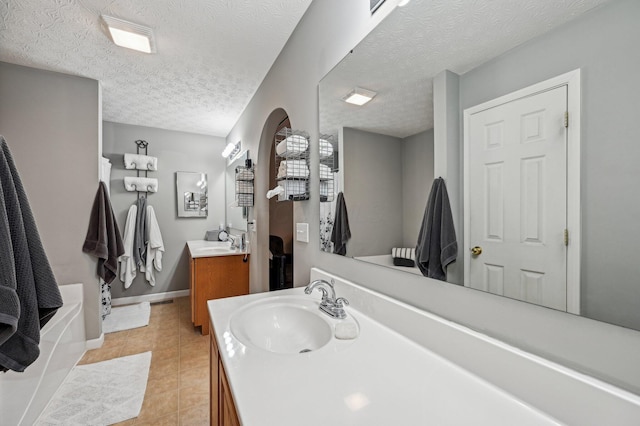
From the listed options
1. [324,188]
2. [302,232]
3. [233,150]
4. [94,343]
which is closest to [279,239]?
[302,232]

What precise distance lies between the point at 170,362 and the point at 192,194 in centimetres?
245

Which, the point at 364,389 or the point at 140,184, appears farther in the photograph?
the point at 140,184

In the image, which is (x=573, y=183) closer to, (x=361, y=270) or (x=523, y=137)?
(x=523, y=137)

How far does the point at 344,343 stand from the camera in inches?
33.2

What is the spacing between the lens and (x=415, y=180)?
2.90ft

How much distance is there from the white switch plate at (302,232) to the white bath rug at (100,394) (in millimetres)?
1496

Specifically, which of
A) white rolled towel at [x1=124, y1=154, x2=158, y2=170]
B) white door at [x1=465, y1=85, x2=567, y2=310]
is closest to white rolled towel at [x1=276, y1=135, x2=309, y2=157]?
white door at [x1=465, y1=85, x2=567, y2=310]

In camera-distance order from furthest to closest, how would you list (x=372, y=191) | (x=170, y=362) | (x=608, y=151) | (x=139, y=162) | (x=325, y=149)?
(x=139, y=162) → (x=170, y=362) → (x=325, y=149) → (x=372, y=191) → (x=608, y=151)

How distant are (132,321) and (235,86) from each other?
9.38 ft

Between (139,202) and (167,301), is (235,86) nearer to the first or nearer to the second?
(139,202)

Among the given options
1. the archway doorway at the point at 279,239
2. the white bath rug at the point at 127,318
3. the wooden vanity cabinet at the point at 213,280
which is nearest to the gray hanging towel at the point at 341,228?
the archway doorway at the point at 279,239

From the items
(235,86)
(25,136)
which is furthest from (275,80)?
(25,136)

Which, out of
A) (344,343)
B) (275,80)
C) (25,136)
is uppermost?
(275,80)

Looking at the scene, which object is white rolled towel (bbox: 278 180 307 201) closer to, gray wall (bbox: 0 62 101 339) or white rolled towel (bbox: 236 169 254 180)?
white rolled towel (bbox: 236 169 254 180)
